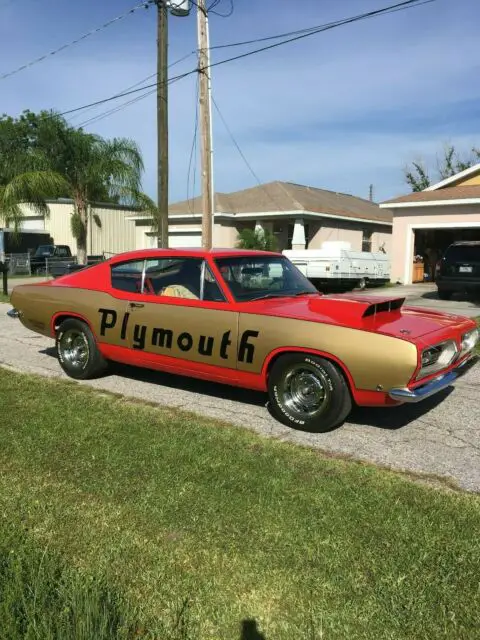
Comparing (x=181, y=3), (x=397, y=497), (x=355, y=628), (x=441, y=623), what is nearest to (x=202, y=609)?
(x=355, y=628)

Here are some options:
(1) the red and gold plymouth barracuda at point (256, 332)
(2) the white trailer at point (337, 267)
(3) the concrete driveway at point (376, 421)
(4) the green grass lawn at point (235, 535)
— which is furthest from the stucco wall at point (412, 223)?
(4) the green grass lawn at point (235, 535)

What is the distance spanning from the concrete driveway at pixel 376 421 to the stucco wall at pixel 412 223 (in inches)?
532

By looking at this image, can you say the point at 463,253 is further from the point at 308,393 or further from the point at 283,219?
the point at 308,393

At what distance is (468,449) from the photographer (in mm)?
4375

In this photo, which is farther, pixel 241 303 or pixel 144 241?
pixel 144 241

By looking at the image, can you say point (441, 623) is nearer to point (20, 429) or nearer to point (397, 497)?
point (397, 497)

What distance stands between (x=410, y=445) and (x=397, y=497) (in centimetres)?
105

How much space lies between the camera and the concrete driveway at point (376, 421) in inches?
163

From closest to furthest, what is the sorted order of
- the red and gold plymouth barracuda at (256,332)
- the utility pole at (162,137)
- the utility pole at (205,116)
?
the red and gold plymouth barracuda at (256,332)
the utility pole at (205,116)
the utility pole at (162,137)

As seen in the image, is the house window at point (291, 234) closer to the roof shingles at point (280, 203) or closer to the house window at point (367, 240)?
the roof shingles at point (280, 203)

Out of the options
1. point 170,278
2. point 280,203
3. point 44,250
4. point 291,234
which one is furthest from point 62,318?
point 44,250

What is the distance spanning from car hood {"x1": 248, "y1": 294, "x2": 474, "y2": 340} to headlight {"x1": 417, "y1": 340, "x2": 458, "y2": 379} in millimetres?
126

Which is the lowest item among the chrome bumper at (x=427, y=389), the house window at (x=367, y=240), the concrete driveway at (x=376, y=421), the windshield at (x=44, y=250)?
the concrete driveway at (x=376, y=421)

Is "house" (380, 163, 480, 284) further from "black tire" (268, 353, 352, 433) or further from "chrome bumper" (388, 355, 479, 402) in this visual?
"black tire" (268, 353, 352, 433)
